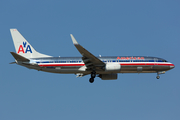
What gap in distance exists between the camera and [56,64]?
54500 mm

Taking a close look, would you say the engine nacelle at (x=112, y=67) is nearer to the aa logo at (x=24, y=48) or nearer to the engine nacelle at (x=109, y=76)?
the engine nacelle at (x=109, y=76)

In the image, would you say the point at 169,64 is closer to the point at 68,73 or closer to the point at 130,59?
the point at 130,59

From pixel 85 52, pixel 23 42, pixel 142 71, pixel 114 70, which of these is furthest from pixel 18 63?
pixel 142 71

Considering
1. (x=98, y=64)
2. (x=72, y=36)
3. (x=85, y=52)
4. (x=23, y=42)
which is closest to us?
(x=72, y=36)

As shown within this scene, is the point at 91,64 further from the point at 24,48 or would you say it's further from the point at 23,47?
the point at 23,47

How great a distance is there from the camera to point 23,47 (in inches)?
2290

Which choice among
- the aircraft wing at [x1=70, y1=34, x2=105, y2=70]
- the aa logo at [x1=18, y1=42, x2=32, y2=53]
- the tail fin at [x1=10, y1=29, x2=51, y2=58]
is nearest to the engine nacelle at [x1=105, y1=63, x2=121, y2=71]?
the aircraft wing at [x1=70, y1=34, x2=105, y2=70]

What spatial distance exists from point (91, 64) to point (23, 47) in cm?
1370

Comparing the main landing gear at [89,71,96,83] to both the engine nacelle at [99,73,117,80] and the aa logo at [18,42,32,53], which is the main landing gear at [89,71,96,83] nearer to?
the engine nacelle at [99,73,117,80]

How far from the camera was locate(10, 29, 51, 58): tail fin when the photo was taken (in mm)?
57497

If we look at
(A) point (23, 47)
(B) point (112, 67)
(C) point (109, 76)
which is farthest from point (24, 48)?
(B) point (112, 67)

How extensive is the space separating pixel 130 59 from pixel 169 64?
25.8 feet

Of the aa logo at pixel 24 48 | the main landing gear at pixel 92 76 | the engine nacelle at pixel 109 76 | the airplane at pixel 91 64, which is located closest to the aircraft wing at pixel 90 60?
the airplane at pixel 91 64

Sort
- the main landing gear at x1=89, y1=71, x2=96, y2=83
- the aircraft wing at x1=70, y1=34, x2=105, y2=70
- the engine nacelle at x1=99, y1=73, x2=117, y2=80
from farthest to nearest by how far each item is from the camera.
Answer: the engine nacelle at x1=99, y1=73, x2=117, y2=80 < the main landing gear at x1=89, y1=71, x2=96, y2=83 < the aircraft wing at x1=70, y1=34, x2=105, y2=70
